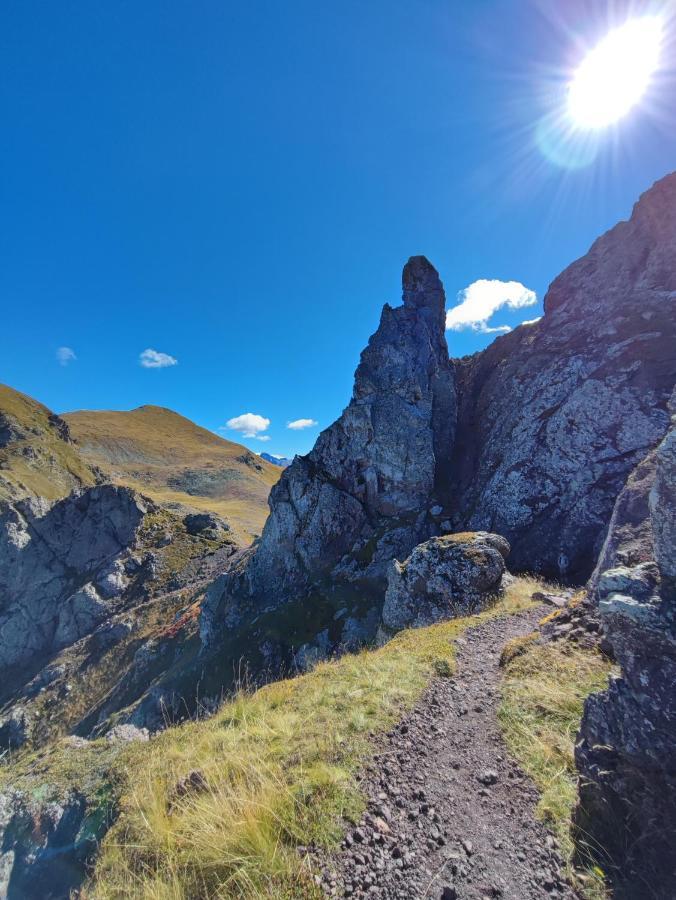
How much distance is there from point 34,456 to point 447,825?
9931 cm

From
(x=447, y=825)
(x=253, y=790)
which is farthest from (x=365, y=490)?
(x=447, y=825)

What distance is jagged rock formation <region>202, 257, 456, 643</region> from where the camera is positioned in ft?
118

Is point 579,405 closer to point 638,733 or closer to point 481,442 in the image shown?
point 481,442

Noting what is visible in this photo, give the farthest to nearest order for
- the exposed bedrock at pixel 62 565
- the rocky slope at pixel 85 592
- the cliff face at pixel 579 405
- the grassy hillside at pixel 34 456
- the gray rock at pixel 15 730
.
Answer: the grassy hillside at pixel 34 456
the exposed bedrock at pixel 62 565
the rocky slope at pixel 85 592
the gray rock at pixel 15 730
the cliff face at pixel 579 405

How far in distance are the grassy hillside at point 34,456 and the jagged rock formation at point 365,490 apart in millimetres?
50205

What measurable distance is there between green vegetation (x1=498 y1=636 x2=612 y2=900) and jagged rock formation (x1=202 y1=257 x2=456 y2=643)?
25.0 meters

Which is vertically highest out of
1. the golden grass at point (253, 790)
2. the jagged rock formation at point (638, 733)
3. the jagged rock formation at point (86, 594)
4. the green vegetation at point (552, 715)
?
the jagged rock formation at point (638, 733)

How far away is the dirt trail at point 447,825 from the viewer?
3859mm

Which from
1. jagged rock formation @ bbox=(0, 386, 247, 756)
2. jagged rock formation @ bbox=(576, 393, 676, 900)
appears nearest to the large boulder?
jagged rock formation @ bbox=(576, 393, 676, 900)

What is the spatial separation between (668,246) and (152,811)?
48064 mm

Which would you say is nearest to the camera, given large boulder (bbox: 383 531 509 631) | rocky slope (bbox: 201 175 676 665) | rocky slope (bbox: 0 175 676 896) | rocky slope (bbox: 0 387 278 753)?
rocky slope (bbox: 0 175 676 896)

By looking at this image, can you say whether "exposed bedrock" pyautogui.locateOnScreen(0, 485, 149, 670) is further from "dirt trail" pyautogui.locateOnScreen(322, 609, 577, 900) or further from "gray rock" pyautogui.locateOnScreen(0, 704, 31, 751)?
"dirt trail" pyautogui.locateOnScreen(322, 609, 577, 900)

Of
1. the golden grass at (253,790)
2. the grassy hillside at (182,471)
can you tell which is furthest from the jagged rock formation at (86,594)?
the grassy hillside at (182,471)

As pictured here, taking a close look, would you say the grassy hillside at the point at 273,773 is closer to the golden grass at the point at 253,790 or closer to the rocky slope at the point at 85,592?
the golden grass at the point at 253,790
